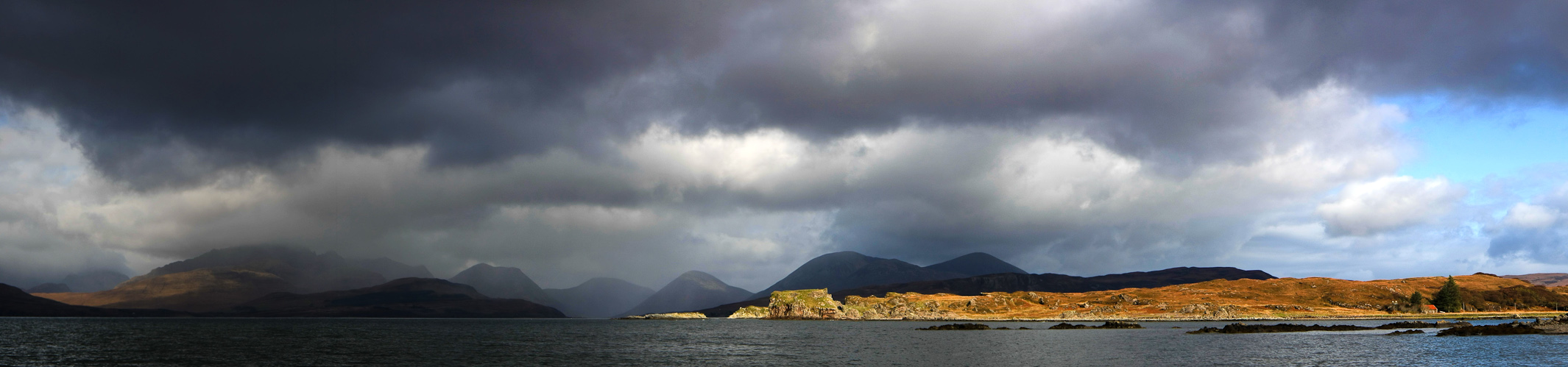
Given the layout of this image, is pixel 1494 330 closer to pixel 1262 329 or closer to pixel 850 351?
pixel 1262 329

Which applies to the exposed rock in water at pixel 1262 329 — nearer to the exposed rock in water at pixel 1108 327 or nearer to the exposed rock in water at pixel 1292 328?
the exposed rock in water at pixel 1292 328

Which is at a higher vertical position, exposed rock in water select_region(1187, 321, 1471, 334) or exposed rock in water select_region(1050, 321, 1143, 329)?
exposed rock in water select_region(1187, 321, 1471, 334)

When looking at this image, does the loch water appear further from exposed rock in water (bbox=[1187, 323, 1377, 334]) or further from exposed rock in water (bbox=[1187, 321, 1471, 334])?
exposed rock in water (bbox=[1187, 321, 1471, 334])

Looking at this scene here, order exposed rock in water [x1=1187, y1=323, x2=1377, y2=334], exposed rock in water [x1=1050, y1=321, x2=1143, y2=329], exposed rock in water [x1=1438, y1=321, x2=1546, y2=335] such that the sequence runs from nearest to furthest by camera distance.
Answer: exposed rock in water [x1=1438, y1=321, x2=1546, y2=335] → exposed rock in water [x1=1187, y1=323, x2=1377, y2=334] → exposed rock in water [x1=1050, y1=321, x2=1143, y2=329]

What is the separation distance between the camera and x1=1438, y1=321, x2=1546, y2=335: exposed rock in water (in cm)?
13462

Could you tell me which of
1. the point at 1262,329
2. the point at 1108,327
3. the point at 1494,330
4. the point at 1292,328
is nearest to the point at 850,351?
the point at 1262,329

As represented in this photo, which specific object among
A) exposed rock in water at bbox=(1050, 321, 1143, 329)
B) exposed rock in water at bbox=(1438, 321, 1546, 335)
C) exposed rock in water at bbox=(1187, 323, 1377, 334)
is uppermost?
exposed rock in water at bbox=(1438, 321, 1546, 335)

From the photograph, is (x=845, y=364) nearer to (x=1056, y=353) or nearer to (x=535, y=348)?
(x=1056, y=353)

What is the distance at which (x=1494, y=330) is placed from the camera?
445ft

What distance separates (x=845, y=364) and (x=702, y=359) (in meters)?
21.6

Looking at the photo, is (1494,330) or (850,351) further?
(1494,330)

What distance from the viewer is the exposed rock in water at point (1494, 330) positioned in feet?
442

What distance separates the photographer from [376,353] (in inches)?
4513

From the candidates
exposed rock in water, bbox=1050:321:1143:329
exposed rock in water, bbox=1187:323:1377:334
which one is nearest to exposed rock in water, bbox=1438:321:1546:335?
exposed rock in water, bbox=1187:323:1377:334
